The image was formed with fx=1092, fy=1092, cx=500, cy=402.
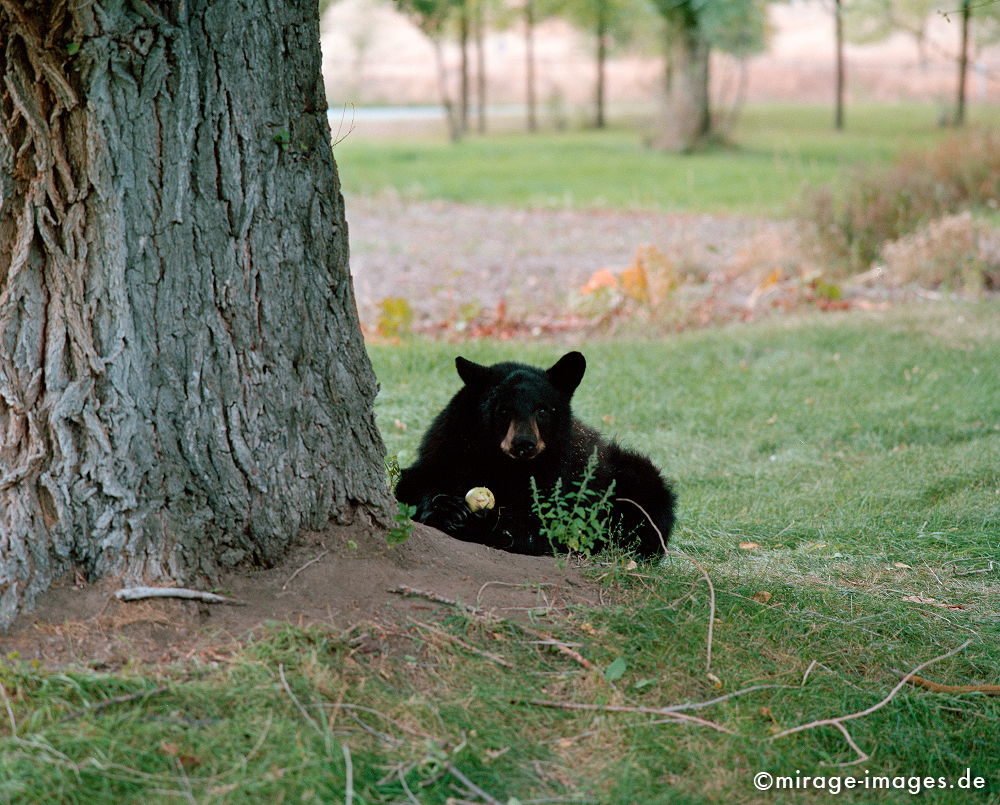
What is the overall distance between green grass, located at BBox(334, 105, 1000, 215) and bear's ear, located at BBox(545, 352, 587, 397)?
9646 mm

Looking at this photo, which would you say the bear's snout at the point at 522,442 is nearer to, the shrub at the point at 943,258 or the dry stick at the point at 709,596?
the dry stick at the point at 709,596

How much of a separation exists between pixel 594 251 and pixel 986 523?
1025 centimetres

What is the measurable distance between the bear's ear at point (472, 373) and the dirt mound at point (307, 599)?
3.46ft

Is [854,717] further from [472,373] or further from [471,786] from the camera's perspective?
[472,373]

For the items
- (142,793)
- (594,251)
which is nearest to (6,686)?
(142,793)

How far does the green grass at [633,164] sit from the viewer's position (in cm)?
2166

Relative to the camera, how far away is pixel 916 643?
437 centimetres

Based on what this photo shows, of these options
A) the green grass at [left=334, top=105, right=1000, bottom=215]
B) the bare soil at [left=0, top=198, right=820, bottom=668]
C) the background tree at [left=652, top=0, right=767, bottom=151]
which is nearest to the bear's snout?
the bare soil at [left=0, top=198, right=820, bottom=668]

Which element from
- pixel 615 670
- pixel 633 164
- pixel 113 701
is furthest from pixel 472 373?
pixel 633 164

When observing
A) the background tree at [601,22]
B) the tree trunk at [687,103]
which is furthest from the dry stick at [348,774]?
the background tree at [601,22]

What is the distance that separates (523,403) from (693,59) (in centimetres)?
2813

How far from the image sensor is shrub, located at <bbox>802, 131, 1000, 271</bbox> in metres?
13.4

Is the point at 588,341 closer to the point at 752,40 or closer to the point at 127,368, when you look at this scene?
the point at 127,368

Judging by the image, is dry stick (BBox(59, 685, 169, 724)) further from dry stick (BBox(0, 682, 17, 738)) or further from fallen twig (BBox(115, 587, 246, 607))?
fallen twig (BBox(115, 587, 246, 607))
